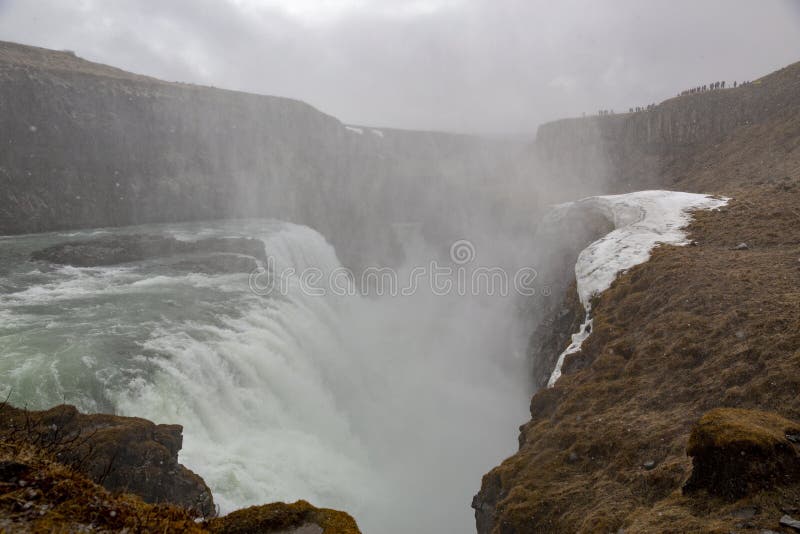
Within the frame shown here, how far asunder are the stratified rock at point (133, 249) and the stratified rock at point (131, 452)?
16620 mm

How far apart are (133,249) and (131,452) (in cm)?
2030

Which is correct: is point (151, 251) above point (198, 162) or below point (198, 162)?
below

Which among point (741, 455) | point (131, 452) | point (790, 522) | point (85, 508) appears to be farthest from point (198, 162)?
point (790, 522)

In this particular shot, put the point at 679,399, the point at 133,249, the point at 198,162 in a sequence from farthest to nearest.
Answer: the point at 198,162 → the point at 133,249 → the point at 679,399

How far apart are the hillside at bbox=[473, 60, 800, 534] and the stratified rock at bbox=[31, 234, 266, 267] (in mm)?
18203

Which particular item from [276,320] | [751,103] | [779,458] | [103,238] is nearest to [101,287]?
[276,320]

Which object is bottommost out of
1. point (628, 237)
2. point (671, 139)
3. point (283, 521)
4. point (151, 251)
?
point (283, 521)

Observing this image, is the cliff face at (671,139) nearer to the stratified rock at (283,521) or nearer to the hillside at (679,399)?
the hillside at (679,399)

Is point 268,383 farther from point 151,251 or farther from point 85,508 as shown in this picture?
point 151,251

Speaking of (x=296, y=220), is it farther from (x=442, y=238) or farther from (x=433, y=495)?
(x=433, y=495)

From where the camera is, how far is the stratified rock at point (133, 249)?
2319 centimetres

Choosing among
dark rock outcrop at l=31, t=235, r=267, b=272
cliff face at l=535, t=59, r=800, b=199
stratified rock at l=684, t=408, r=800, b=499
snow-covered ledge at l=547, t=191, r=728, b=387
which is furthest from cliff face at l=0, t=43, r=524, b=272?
stratified rock at l=684, t=408, r=800, b=499

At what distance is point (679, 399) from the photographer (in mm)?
8391

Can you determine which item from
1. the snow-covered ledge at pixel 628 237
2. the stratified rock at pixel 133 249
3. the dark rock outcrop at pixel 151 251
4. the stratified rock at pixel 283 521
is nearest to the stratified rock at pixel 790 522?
the stratified rock at pixel 283 521
